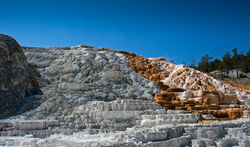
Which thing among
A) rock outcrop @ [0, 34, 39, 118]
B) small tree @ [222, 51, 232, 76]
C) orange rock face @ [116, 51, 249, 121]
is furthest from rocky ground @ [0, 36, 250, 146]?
small tree @ [222, 51, 232, 76]

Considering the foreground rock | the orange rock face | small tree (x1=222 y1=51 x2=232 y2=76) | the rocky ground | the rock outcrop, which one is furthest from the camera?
small tree (x1=222 y1=51 x2=232 y2=76)

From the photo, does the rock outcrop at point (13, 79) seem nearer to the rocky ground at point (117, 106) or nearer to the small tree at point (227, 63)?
the rocky ground at point (117, 106)

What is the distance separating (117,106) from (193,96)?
6123 mm

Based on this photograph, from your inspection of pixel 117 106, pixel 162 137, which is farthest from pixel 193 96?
pixel 162 137

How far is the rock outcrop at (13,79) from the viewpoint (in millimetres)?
13166

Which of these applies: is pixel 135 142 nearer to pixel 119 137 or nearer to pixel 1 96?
pixel 119 137

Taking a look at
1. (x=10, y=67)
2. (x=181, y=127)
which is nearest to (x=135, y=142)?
(x=181, y=127)

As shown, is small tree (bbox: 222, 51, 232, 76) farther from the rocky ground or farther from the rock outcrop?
the rock outcrop

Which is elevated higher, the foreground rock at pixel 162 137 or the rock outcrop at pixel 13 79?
the rock outcrop at pixel 13 79

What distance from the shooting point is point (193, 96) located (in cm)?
1628

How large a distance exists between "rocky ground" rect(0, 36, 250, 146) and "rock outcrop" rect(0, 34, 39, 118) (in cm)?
18

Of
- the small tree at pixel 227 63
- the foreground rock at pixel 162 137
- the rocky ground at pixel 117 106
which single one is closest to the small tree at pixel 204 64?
the small tree at pixel 227 63

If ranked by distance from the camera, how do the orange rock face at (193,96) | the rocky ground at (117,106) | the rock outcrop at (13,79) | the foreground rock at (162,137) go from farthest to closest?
the orange rock face at (193,96) → the rock outcrop at (13,79) → the rocky ground at (117,106) → the foreground rock at (162,137)

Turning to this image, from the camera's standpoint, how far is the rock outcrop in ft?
43.2
